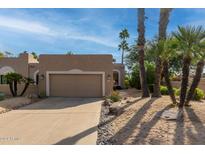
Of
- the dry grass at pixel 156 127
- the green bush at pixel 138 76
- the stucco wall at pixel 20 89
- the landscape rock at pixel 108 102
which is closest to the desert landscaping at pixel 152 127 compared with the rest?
the dry grass at pixel 156 127

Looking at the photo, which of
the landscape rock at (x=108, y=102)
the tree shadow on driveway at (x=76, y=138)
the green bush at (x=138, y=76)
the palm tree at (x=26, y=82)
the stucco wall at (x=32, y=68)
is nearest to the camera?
the tree shadow on driveway at (x=76, y=138)

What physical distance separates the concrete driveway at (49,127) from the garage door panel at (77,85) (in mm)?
9460

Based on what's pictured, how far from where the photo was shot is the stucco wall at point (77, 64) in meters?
25.2

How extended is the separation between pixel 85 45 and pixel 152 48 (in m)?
16.2

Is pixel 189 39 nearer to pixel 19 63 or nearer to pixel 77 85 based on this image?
pixel 77 85

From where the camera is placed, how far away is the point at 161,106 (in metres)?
14.4

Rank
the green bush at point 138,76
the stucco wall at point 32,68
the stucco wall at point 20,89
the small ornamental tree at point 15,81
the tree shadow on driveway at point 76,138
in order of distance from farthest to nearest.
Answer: the stucco wall at point 32,68 → the green bush at point 138,76 → the stucco wall at point 20,89 → the small ornamental tree at point 15,81 → the tree shadow on driveway at point 76,138

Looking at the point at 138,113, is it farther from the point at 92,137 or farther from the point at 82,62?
the point at 82,62

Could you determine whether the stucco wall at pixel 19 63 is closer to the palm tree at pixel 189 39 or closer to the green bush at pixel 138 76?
the green bush at pixel 138 76

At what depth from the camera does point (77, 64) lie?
25453 mm

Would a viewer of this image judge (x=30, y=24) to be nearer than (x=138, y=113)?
No

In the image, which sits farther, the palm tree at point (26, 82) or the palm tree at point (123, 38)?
the palm tree at point (123, 38)
